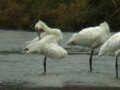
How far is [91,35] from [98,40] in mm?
246

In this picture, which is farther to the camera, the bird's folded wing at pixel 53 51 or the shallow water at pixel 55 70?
the bird's folded wing at pixel 53 51

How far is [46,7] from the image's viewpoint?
30.2m

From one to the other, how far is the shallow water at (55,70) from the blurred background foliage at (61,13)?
10132 millimetres

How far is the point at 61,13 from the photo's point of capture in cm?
2881

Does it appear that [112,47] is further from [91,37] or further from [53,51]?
[91,37]

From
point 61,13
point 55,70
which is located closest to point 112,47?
point 55,70

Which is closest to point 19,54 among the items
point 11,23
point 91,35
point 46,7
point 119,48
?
point 91,35

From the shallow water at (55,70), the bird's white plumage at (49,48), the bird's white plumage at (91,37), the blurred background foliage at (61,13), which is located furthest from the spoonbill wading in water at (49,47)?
the blurred background foliage at (61,13)

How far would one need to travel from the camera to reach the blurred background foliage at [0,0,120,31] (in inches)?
1100

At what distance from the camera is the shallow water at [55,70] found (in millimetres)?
10836

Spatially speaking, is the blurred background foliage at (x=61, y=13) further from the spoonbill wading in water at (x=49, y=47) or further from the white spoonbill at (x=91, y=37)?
the spoonbill wading in water at (x=49, y=47)

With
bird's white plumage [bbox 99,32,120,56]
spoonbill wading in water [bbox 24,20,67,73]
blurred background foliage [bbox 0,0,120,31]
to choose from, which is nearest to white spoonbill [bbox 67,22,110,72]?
spoonbill wading in water [bbox 24,20,67,73]

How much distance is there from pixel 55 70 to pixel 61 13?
16.2m

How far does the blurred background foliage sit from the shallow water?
10.1 m
